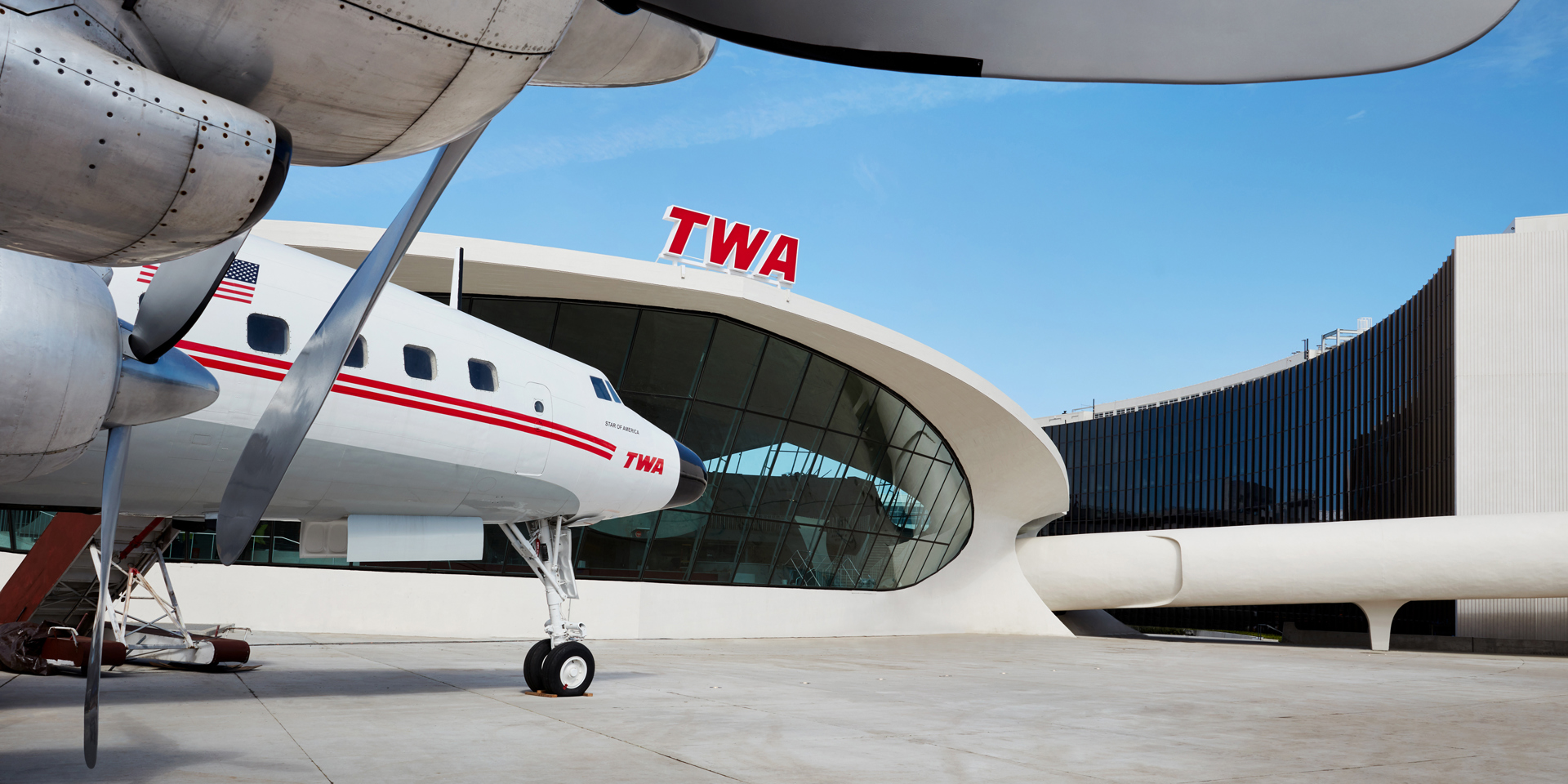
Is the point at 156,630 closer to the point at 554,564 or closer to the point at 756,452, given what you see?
the point at 554,564

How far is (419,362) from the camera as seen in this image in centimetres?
1188

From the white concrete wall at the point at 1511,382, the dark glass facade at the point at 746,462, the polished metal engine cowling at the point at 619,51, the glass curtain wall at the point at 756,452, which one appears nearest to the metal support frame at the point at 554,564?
the polished metal engine cowling at the point at 619,51

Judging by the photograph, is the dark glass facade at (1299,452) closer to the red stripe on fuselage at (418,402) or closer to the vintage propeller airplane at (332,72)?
the red stripe on fuselage at (418,402)

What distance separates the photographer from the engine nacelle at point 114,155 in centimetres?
263

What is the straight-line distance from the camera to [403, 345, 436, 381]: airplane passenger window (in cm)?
1173

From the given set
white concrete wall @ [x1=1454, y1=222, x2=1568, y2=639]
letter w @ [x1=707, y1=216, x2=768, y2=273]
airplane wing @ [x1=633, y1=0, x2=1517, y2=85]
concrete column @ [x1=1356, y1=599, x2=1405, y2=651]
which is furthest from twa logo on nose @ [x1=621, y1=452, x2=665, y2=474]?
white concrete wall @ [x1=1454, y1=222, x2=1568, y2=639]

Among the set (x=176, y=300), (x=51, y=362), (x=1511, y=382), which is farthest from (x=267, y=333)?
(x=1511, y=382)

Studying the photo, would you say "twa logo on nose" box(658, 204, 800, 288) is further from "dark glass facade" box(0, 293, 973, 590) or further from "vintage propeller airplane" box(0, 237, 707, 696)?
"vintage propeller airplane" box(0, 237, 707, 696)

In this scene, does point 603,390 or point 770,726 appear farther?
point 603,390

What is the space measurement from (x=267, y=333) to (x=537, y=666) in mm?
5456

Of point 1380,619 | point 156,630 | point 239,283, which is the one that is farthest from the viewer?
point 1380,619

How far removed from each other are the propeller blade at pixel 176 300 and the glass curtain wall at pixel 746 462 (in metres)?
22.6

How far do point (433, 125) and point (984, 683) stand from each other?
15836 millimetres

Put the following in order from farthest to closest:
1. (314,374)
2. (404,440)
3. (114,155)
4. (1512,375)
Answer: (1512,375)
(404,440)
(314,374)
(114,155)
